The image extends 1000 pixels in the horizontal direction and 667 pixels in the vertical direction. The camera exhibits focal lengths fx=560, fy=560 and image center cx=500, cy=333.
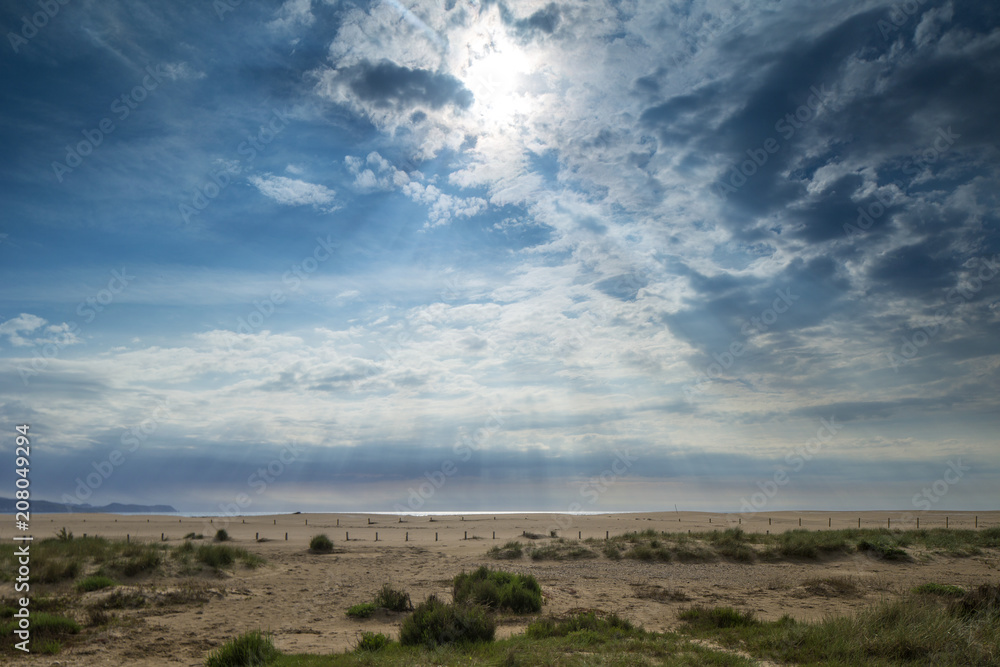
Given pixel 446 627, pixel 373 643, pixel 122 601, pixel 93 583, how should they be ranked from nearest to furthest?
1. pixel 373 643
2. pixel 446 627
3. pixel 122 601
4. pixel 93 583

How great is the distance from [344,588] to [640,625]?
12.4m

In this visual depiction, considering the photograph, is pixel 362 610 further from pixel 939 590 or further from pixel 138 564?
pixel 939 590

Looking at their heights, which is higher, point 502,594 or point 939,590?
point 502,594

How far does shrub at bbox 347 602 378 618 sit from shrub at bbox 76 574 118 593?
8.65 metres

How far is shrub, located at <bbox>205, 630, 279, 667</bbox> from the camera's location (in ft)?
38.1

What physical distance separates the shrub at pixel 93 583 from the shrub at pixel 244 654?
9.76m

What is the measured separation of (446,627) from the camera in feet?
43.5

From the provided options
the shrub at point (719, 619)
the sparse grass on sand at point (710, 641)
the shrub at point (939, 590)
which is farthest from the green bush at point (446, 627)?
the shrub at point (939, 590)

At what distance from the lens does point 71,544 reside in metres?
27.3

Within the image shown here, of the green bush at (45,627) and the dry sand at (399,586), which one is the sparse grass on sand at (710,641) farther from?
the green bush at (45,627)

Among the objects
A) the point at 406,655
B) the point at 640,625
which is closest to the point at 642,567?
the point at 640,625

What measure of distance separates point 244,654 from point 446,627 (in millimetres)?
4364

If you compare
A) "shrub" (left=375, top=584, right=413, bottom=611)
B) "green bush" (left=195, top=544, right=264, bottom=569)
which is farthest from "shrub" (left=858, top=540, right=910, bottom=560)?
"green bush" (left=195, top=544, right=264, bottom=569)

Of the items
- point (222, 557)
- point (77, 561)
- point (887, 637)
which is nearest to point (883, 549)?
point (887, 637)
